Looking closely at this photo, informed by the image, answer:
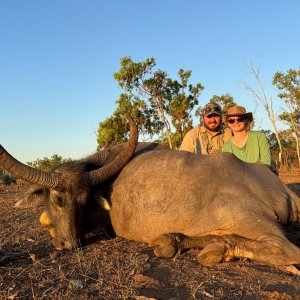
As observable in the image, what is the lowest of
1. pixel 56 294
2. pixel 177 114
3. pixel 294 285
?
pixel 294 285

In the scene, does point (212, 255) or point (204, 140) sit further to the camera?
point (204, 140)

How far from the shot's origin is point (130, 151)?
4746 millimetres

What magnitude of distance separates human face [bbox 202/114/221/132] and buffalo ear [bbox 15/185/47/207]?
319 cm

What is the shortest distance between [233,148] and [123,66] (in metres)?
19.4

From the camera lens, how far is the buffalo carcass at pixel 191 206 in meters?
3.49

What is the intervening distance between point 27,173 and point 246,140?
3.10m

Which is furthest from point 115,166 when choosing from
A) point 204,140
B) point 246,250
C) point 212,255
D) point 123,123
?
point 123,123

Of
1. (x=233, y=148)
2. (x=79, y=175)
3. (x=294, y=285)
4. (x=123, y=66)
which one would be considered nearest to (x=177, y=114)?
(x=123, y=66)

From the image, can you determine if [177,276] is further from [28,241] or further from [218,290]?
[28,241]

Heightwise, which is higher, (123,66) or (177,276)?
(123,66)

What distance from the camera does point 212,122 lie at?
6.79m

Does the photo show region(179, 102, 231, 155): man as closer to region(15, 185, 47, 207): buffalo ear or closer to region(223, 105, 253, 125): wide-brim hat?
region(223, 105, 253, 125): wide-brim hat

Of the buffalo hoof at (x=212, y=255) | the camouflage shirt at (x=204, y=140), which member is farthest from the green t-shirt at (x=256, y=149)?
the buffalo hoof at (x=212, y=255)

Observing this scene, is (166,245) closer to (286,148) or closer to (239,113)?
(239,113)
